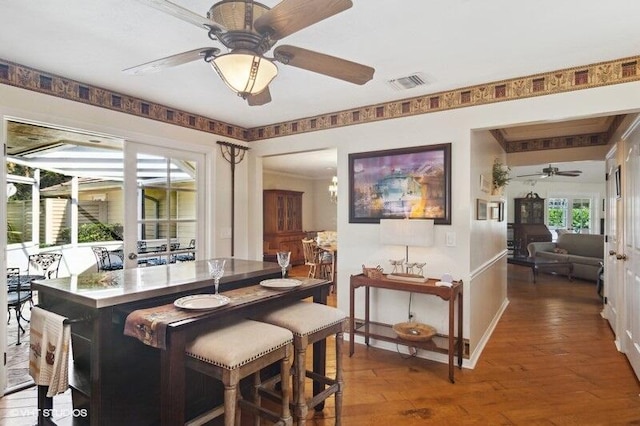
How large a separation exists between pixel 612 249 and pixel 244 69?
4349mm

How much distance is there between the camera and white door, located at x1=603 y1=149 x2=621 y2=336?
362 cm

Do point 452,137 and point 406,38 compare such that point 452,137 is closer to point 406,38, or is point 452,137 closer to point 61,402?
point 406,38

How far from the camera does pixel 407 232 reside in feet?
9.96

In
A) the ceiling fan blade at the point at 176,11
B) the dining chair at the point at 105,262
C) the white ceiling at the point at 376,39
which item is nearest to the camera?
the ceiling fan blade at the point at 176,11

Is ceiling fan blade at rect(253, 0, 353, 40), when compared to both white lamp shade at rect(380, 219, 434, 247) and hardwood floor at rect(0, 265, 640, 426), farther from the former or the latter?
hardwood floor at rect(0, 265, 640, 426)

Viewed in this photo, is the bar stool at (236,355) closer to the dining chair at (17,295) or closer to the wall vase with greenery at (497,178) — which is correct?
the dining chair at (17,295)

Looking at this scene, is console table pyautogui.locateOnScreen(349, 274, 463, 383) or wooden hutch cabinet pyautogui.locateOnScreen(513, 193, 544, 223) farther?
wooden hutch cabinet pyautogui.locateOnScreen(513, 193, 544, 223)

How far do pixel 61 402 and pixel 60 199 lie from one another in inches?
207

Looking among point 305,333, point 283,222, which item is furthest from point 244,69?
point 283,222

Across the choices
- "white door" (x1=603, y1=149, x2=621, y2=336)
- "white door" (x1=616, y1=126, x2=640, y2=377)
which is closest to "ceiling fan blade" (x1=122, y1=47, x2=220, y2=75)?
"white door" (x1=616, y1=126, x2=640, y2=377)

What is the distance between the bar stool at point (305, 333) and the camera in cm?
185

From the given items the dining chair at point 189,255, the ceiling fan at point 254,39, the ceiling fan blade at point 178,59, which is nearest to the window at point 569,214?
the dining chair at point 189,255

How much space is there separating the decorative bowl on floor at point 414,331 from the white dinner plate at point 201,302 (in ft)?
5.98

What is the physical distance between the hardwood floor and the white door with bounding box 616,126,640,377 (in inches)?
8.9
